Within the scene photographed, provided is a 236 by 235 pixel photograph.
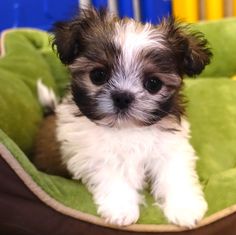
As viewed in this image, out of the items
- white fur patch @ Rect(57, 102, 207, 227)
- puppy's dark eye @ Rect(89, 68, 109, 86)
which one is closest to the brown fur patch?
white fur patch @ Rect(57, 102, 207, 227)

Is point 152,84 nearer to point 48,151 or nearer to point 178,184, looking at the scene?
point 178,184

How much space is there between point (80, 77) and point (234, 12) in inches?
77.6

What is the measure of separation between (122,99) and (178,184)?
339 millimetres

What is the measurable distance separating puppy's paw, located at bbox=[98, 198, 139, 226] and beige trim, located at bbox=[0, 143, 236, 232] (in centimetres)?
2

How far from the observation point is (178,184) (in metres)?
1.52

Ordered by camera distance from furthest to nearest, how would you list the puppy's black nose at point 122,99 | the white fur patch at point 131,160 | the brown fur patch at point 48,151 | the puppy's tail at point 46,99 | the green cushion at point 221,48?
the green cushion at point 221,48, the puppy's tail at point 46,99, the brown fur patch at point 48,151, the white fur patch at point 131,160, the puppy's black nose at point 122,99

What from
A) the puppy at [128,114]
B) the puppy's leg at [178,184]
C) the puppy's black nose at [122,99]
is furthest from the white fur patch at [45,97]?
the puppy's black nose at [122,99]

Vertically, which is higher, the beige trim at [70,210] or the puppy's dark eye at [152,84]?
the puppy's dark eye at [152,84]

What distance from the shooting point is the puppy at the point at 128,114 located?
4.56 ft

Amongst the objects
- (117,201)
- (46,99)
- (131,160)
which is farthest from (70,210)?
(46,99)

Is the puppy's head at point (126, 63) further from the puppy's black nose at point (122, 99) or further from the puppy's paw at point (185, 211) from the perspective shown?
the puppy's paw at point (185, 211)

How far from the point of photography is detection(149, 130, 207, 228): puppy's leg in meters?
1.43

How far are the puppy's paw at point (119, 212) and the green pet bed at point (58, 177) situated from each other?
0.7 inches

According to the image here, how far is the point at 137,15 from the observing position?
322 centimetres
